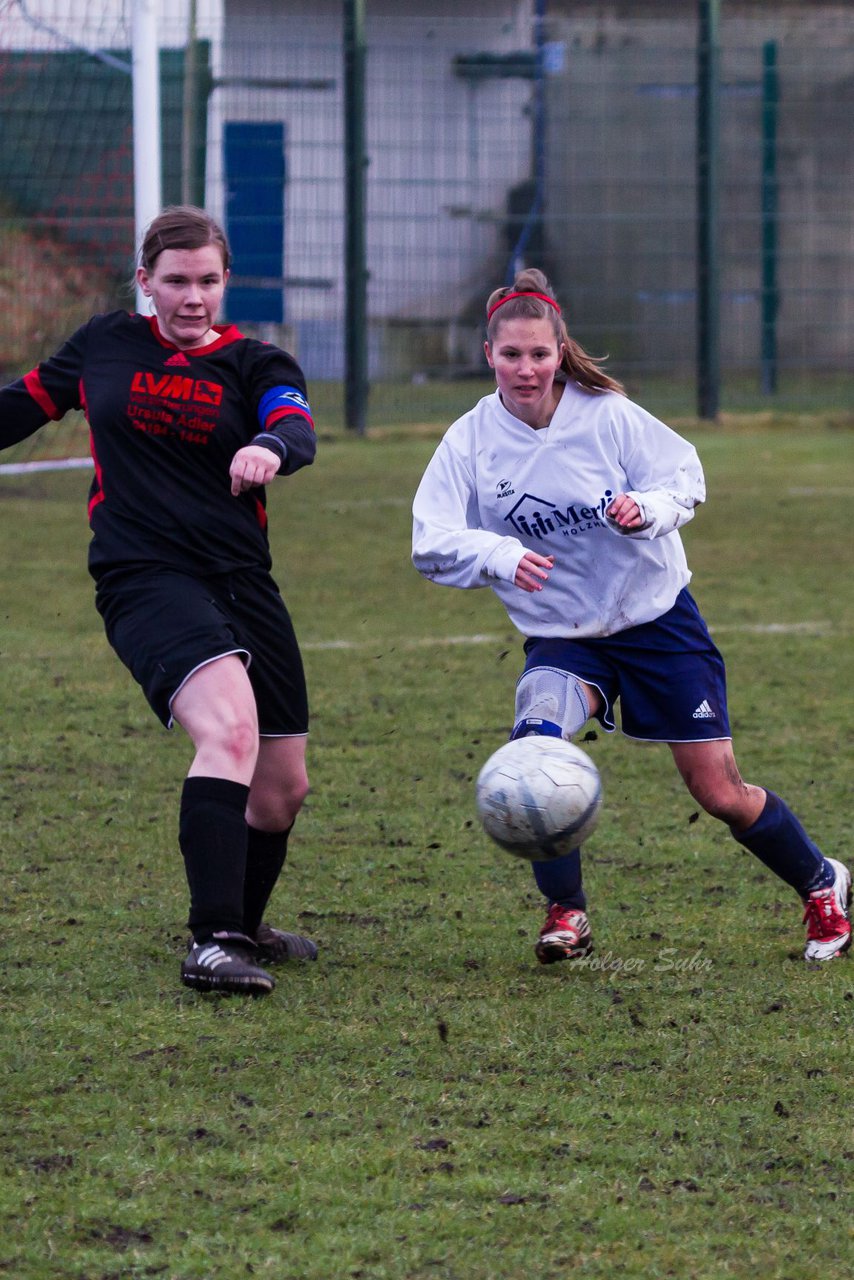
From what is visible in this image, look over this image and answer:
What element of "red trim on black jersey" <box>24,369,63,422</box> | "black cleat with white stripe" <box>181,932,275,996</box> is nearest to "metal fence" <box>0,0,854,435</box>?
"red trim on black jersey" <box>24,369,63,422</box>

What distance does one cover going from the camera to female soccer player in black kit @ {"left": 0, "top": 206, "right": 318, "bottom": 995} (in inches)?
Result: 154

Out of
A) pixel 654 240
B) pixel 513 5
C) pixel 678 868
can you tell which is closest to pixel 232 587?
pixel 678 868

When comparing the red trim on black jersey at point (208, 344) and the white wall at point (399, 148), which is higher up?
the white wall at point (399, 148)

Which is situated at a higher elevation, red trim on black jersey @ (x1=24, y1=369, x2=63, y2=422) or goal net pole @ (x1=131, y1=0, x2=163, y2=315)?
goal net pole @ (x1=131, y1=0, x2=163, y2=315)

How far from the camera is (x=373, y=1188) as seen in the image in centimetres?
289

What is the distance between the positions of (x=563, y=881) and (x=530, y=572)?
0.80 meters

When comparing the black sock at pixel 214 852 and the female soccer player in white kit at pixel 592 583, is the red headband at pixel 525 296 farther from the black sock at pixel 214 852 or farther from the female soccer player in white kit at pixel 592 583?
the black sock at pixel 214 852

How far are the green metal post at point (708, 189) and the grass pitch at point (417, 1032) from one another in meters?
8.99

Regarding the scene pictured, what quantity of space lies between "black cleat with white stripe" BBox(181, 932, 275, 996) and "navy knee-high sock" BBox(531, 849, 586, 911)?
2.35ft

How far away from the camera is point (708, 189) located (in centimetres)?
1560

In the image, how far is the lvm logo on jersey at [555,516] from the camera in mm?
4176

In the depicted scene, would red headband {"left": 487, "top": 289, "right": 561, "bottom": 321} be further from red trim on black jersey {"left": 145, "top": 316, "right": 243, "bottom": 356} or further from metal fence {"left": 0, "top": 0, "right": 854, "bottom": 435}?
metal fence {"left": 0, "top": 0, "right": 854, "bottom": 435}

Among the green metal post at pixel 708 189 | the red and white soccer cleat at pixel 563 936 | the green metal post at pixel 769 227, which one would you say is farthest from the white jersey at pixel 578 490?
the green metal post at pixel 769 227

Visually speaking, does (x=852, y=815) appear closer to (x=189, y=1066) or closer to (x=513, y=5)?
(x=189, y=1066)
